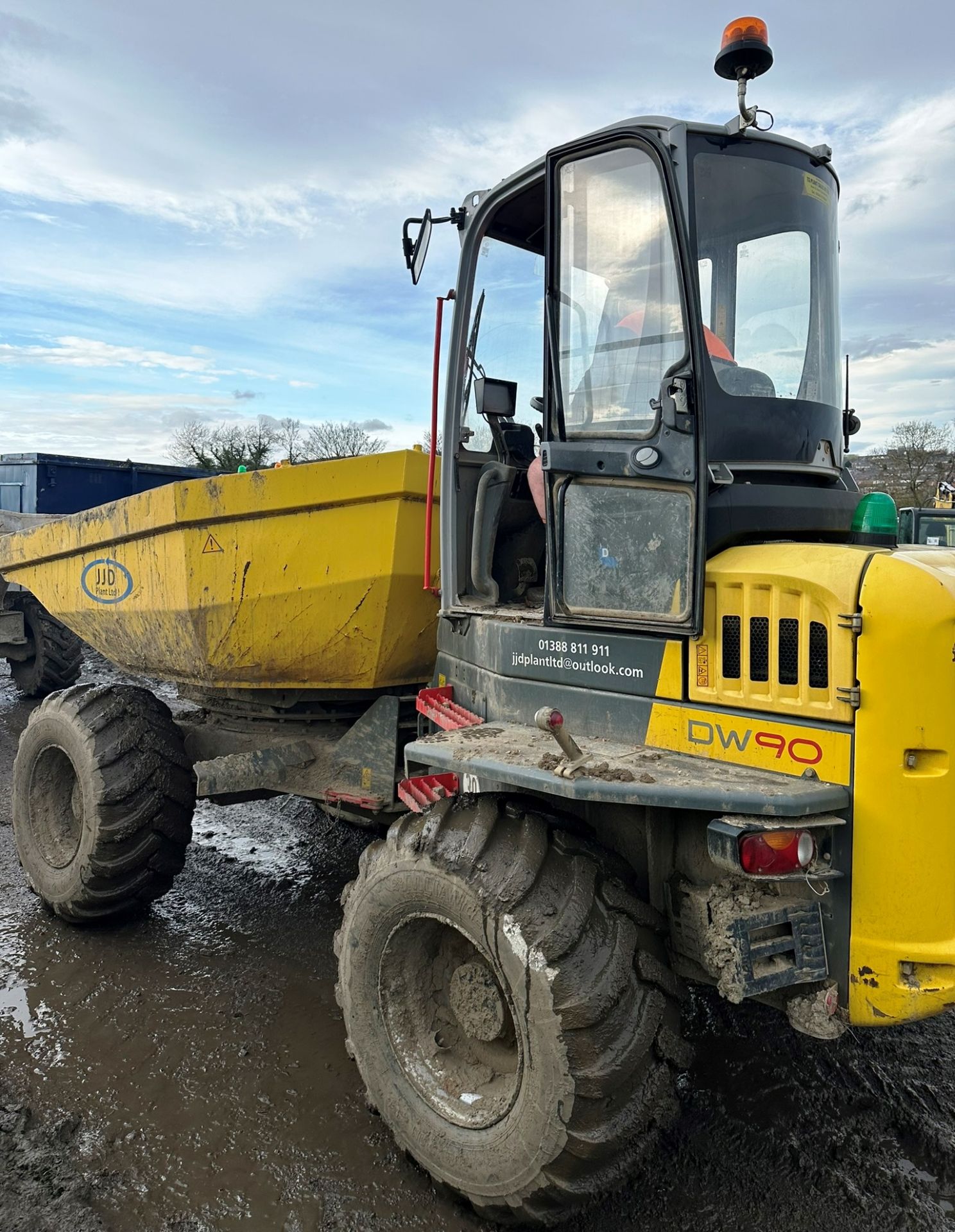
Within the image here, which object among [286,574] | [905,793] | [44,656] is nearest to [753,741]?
[905,793]

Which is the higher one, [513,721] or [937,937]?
[513,721]

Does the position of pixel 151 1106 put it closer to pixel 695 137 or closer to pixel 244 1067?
pixel 244 1067

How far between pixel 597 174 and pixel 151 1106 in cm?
325

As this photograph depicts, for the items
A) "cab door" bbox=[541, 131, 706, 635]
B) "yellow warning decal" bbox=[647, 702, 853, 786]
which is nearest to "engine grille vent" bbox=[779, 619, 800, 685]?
"yellow warning decal" bbox=[647, 702, 853, 786]

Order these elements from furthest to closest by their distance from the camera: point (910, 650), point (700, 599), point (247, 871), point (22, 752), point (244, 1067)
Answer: point (247, 871) → point (22, 752) → point (244, 1067) → point (700, 599) → point (910, 650)

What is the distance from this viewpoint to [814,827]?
2.14 meters

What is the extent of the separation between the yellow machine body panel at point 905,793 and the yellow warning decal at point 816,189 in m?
1.28

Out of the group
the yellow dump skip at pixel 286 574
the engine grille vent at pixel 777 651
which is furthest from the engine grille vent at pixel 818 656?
the yellow dump skip at pixel 286 574

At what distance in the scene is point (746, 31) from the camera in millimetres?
2479

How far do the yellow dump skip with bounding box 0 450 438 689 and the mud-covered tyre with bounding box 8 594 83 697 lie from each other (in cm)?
565

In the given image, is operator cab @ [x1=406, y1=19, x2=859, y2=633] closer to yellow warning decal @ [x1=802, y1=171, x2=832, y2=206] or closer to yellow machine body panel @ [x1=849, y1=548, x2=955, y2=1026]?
yellow warning decal @ [x1=802, y1=171, x2=832, y2=206]

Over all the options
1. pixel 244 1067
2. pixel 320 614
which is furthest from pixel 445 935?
pixel 320 614

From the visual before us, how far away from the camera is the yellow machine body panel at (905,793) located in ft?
6.71

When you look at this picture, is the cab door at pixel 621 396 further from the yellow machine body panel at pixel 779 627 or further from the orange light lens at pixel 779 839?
the orange light lens at pixel 779 839
